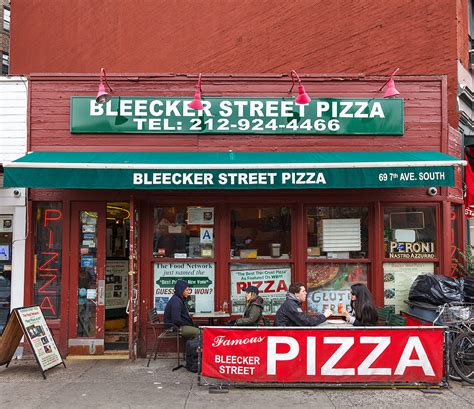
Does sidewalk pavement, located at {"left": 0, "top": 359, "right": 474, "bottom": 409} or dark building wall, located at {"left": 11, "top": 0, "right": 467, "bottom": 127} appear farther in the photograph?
dark building wall, located at {"left": 11, "top": 0, "right": 467, "bottom": 127}

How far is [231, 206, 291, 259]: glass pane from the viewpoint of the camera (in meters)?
8.55

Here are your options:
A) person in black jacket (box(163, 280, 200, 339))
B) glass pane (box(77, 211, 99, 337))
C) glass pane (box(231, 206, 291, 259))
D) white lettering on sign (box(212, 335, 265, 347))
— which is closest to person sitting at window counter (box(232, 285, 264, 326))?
person in black jacket (box(163, 280, 200, 339))

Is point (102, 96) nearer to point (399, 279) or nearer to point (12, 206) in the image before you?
point (12, 206)

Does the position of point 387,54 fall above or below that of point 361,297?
above

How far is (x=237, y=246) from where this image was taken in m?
8.57

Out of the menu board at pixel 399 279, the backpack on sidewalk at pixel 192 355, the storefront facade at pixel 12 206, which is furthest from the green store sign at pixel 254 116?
the backpack on sidewalk at pixel 192 355

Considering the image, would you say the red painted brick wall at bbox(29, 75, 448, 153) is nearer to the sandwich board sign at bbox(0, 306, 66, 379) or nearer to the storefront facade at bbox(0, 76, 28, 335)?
the storefront facade at bbox(0, 76, 28, 335)

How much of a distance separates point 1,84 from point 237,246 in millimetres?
4937

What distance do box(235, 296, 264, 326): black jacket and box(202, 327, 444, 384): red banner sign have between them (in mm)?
921

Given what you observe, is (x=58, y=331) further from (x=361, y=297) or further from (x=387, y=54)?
(x=387, y=54)

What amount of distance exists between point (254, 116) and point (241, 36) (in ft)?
19.7

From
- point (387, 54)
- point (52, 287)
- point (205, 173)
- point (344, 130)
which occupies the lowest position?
point (52, 287)

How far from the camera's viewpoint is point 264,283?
8.47 meters

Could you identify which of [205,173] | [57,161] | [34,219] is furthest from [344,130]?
[34,219]
